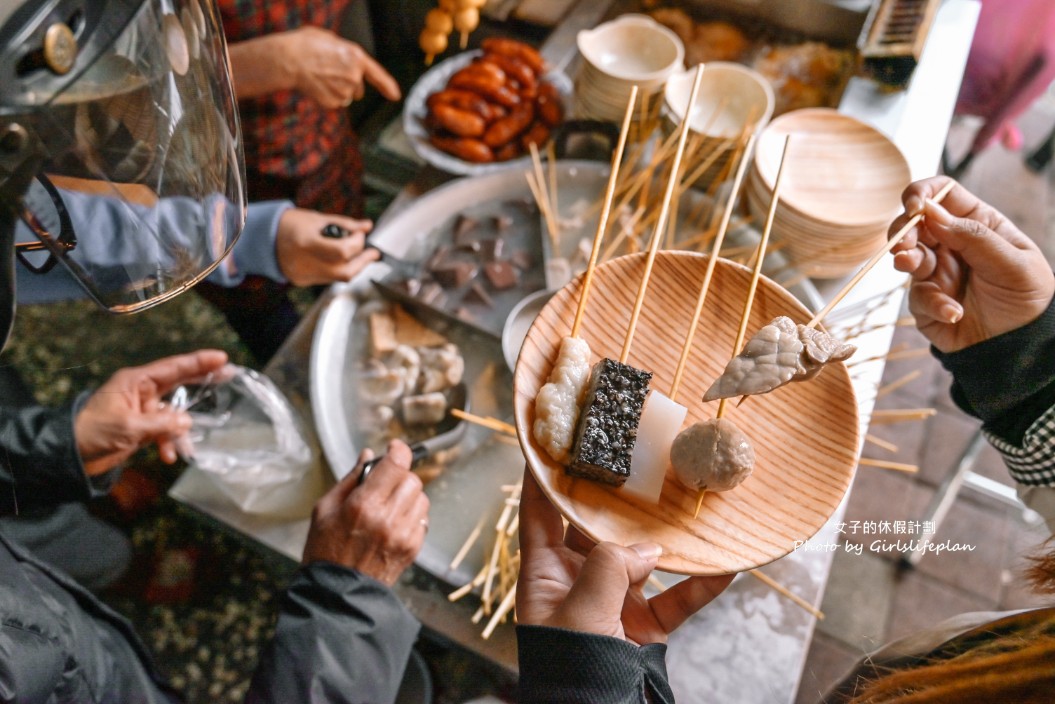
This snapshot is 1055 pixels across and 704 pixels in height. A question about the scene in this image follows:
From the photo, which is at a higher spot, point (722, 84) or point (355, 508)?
point (722, 84)

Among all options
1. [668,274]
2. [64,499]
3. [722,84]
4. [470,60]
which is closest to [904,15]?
[722,84]

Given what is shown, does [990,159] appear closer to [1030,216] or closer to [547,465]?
[1030,216]

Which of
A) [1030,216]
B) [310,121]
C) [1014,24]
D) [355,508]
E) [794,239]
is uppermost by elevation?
[1014,24]

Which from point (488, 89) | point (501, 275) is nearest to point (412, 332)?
point (501, 275)

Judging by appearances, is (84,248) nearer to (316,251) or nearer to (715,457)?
(715,457)

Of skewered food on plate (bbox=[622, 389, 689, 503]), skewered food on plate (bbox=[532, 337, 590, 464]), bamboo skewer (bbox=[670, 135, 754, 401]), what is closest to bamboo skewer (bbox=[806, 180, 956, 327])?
bamboo skewer (bbox=[670, 135, 754, 401])

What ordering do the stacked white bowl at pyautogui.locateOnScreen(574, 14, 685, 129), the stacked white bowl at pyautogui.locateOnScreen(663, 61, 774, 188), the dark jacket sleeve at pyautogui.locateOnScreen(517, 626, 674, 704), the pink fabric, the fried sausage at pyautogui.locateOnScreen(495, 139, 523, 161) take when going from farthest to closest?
1. the pink fabric
2. the fried sausage at pyautogui.locateOnScreen(495, 139, 523, 161)
3. the stacked white bowl at pyautogui.locateOnScreen(574, 14, 685, 129)
4. the stacked white bowl at pyautogui.locateOnScreen(663, 61, 774, 188)
5. the dark jacket sleeve at pyautogui.locateOnScreen(517, 626, 674, 704)

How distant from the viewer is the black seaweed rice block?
1154mm

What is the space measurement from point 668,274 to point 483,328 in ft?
2.91

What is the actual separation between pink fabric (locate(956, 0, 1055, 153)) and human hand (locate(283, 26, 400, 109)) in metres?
2.88

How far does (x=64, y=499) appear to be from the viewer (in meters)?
1.82

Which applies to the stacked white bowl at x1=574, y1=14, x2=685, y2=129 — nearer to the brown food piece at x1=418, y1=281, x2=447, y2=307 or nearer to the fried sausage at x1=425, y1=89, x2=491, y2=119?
the fried sausage at x1=425, y1=89, x2=491, y2=119

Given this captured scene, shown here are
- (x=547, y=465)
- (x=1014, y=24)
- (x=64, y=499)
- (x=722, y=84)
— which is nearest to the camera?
(x=547, y=465)

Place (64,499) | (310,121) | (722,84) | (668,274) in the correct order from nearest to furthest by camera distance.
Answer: (668,274)
(64,499)
(722,84)
(310,121)
